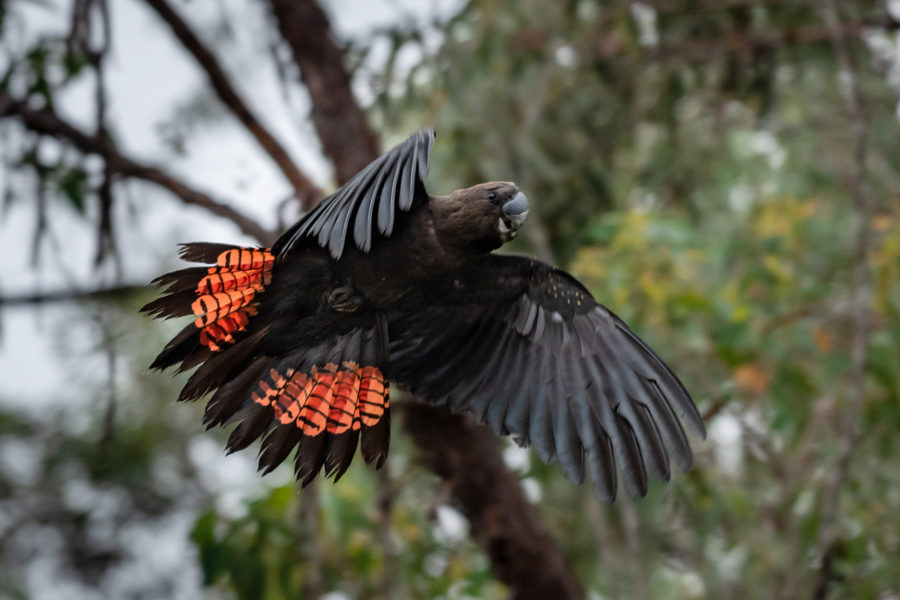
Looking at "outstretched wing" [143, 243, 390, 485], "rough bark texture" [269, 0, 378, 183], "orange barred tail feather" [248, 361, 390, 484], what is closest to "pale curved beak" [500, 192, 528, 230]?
"outstretched wing" [143, 243, 390, 485]

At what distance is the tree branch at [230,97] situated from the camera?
3.84 m

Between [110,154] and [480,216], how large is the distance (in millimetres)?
1748

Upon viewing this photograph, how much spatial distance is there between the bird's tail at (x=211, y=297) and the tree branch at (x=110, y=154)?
42.0 inches

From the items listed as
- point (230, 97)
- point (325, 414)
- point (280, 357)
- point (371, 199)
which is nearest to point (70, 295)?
point (230, 97)

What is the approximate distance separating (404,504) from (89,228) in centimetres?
191

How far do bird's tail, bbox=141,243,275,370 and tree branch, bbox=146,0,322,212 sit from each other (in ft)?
4.08

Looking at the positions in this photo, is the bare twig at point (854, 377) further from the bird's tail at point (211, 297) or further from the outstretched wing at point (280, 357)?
the bird's tail at point (211, 297)

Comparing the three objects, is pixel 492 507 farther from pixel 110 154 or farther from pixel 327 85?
pixel 110 154

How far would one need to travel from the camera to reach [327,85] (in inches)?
162

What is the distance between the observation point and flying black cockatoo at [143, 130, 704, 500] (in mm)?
2551

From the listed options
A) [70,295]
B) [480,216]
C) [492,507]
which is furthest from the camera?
[492,507]

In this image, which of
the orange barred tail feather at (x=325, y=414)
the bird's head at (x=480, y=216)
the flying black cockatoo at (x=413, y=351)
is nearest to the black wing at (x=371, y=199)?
the flying black cockatoo at (x=413, y=351)

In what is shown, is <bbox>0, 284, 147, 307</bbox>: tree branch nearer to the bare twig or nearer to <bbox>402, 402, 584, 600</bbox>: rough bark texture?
<bbox>402, 402, 584, 600</bbox>: rough bark texture

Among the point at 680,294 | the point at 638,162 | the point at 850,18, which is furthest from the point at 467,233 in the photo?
the point at 638,162
